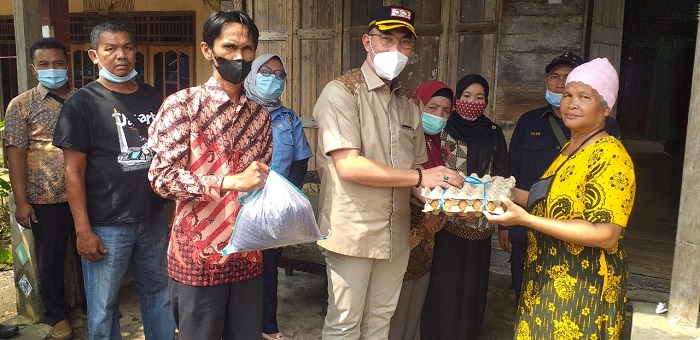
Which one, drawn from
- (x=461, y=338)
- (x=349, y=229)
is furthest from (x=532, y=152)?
(x=349, y=229)

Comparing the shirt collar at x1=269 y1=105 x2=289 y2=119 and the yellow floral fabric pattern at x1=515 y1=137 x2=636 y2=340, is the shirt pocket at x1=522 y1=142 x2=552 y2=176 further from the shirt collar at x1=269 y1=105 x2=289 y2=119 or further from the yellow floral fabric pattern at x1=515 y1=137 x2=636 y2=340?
the shirt collar at x1=269 y1=105 x2=289 y2=119

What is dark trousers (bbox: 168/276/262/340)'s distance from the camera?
220 centimetres

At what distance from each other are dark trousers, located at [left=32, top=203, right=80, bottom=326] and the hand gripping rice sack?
2.10 meters

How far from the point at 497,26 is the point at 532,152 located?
6.31ft

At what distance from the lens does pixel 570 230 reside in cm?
207

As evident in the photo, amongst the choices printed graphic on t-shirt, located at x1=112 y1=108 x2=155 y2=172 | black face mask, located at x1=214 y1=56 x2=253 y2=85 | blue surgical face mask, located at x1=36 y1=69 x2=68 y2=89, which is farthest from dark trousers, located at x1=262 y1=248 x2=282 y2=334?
blue surgical face mask, located at x1=36 y1=69 x2=68 y2=89

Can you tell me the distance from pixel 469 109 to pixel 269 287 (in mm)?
1775

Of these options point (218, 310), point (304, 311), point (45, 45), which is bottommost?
point (304, 311)

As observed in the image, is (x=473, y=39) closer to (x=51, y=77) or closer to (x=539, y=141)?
(x=539, y=141)

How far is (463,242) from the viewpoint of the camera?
3.25 metres

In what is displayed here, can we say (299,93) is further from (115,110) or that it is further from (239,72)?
(239,72)

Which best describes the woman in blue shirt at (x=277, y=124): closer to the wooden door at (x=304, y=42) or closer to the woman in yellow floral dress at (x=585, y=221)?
the woman in yellow floral dress at (x=585, y=221)

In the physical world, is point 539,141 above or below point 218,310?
above

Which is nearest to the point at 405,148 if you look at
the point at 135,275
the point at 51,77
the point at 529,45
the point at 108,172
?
the point at 108,172
